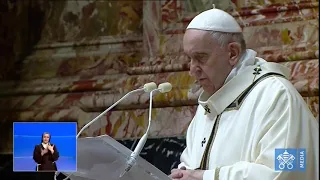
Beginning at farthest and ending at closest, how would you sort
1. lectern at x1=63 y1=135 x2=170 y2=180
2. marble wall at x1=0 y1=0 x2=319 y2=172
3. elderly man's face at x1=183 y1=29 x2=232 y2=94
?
marble wall at x1=0 y1=0 x2=319 y2=172
elderly man's face at x1=183 y1=29 x2=232 y2=94
lectern at x1=63 y1=135 x2=170 y2=180

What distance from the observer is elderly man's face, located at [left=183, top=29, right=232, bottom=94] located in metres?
3.67

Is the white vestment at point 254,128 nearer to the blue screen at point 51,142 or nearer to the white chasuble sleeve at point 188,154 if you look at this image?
the white chasuble sleeve at point 188,154

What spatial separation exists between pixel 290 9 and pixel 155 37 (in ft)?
2.93

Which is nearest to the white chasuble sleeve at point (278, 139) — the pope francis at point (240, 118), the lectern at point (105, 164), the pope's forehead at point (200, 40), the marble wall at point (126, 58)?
the pope francis at point (240, 118)

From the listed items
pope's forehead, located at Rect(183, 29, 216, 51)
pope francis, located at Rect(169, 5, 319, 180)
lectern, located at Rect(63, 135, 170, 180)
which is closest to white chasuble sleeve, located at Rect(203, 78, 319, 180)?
pope francis, located at Rect(169, 5, 319, 180)

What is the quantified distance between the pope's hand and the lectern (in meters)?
0.11

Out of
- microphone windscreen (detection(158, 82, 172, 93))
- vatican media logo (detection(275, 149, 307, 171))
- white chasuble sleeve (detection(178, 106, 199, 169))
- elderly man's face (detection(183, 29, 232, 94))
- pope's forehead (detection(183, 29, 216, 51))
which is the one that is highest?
pope's forehead (detection(183, 29, 216, 51))

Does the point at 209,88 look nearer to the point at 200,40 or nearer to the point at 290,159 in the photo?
the point at 200,40

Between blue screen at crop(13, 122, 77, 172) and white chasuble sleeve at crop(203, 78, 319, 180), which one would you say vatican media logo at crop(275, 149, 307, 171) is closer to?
white chasuble sleeve at crop(203, 78, 319, 180)

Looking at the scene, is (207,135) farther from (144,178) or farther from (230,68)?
(144,178)

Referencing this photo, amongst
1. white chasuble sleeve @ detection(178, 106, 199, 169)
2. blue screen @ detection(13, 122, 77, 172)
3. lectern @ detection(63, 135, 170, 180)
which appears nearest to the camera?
lectern @ detection(63, 135, 170, 180)

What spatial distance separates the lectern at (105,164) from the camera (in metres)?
3.26

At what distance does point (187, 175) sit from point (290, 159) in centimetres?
42

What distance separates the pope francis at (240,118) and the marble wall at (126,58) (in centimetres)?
60
